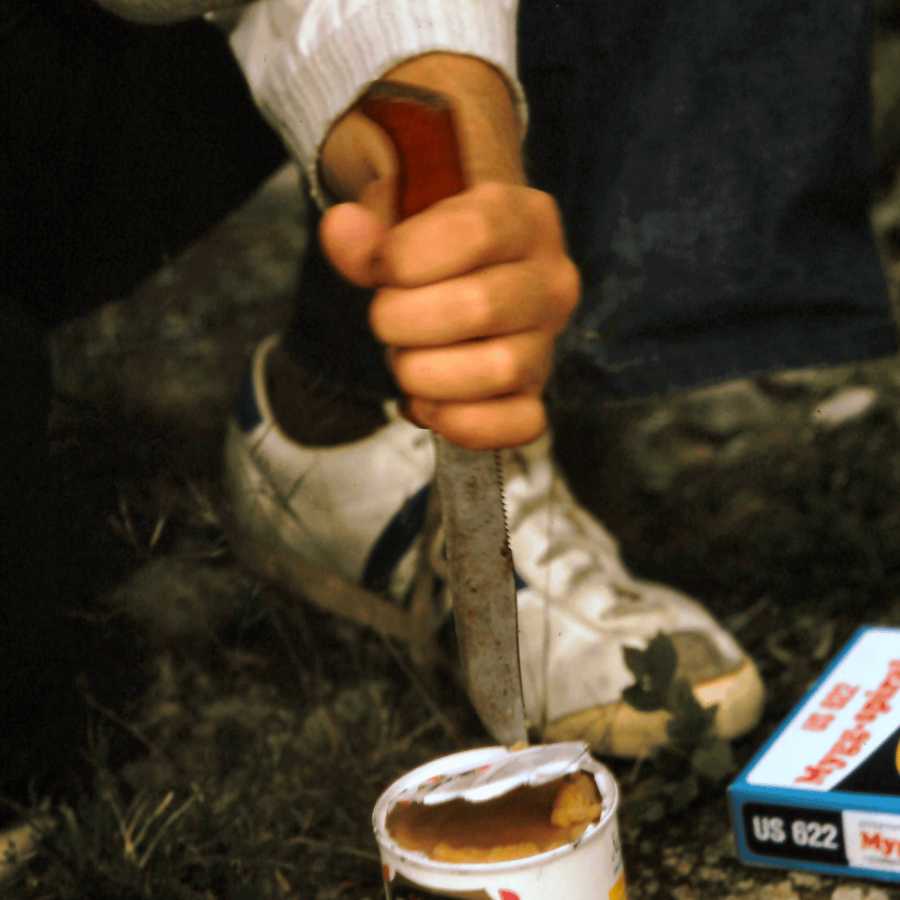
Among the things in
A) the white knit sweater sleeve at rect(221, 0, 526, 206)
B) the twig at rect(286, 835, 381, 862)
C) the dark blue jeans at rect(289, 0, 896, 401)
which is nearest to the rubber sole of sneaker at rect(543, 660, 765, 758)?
the twig at rect(286, 835, 381, 862)

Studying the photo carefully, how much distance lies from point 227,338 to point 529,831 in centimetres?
99

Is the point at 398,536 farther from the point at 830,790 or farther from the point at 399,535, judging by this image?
the point at 830,790

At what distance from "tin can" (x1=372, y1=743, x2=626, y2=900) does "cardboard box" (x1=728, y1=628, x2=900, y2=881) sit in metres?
0.18

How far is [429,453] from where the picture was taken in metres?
1.21

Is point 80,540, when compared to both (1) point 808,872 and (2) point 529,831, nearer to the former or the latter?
(2) point 529,831

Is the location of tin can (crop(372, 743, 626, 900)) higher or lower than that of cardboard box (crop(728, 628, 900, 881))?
higher

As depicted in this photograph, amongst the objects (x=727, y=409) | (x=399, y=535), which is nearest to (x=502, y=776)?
(x=399, y=535)

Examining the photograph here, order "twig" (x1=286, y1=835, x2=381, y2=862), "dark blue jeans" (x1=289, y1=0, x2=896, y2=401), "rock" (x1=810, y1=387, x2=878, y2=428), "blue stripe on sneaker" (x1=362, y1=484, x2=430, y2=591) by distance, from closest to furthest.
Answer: "twig" (x1=286, y1=835, x2=381, y2=862)
"dark blue jeans" (x1=289, y1=0, x2=896, y2=401)
"blue stripe on sneaker" (x1=362, y1=484, x2=430, y2=591)
"rock" (x1=810, y1=387, x2=878, y2=428)

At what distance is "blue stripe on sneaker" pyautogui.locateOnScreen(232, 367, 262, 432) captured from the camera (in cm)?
128

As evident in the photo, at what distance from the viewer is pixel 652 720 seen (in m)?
0.99

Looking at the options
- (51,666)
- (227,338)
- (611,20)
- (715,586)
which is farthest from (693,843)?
(227,338)

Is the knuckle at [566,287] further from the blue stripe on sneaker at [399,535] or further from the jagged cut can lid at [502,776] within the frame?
the blue stripe on sneaker at [399,535]

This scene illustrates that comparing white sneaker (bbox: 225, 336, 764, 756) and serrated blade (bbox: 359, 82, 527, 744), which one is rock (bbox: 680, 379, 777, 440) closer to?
white sneaker (bbox: 225, 336, 764, 756)

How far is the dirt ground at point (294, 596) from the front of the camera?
2.89ft
